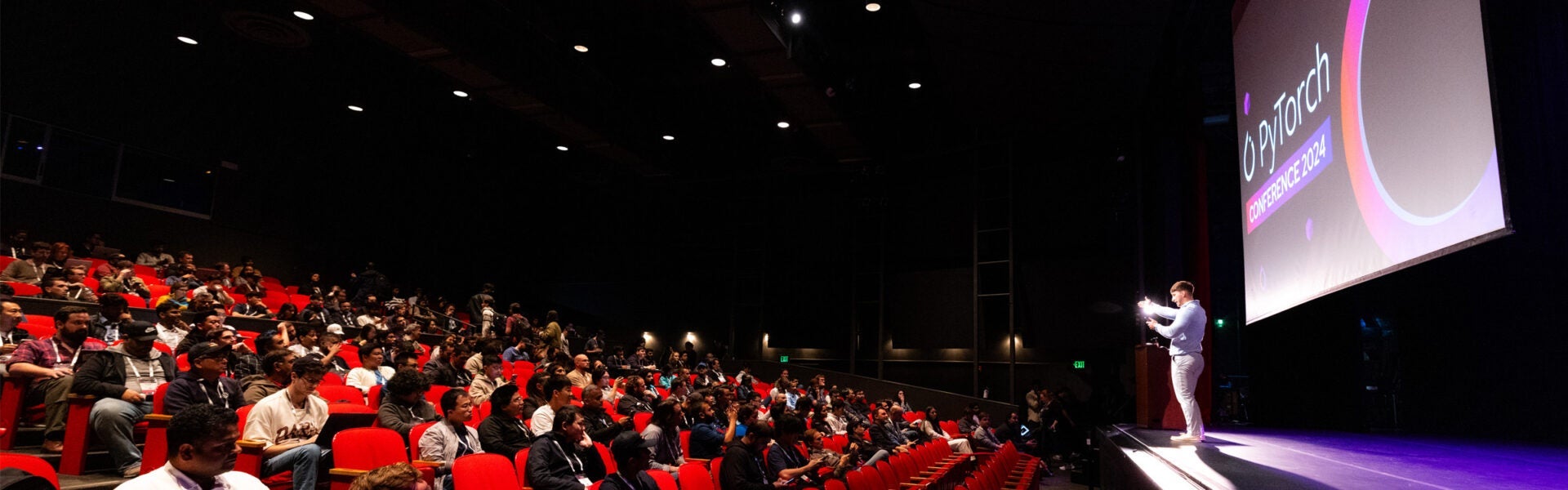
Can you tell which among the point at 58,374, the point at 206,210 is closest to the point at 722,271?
the point at 206,210

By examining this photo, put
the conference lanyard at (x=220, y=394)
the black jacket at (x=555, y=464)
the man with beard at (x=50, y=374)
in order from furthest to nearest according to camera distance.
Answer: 1. the man with beard at (x=50, y=374)
2. the conference lanyard at (x=220, y=394)
3. the black jacket at (x=555, y=464)

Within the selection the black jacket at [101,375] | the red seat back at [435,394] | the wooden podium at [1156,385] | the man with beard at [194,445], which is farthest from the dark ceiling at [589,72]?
the man with beard at [194,445]

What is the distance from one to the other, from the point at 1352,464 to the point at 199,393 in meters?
5.23

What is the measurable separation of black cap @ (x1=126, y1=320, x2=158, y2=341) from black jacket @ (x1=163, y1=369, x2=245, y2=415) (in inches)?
26.0

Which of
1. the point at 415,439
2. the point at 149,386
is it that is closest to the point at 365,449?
the point at 415,439

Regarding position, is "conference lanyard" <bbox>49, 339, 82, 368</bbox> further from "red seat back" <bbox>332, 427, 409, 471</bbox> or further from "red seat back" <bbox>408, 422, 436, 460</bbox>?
"red seat back" <bbox>408, 422, 436, 460</bbox>

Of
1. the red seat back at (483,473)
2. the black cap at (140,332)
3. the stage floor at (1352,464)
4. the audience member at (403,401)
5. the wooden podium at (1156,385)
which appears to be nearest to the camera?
the stage floor at (1352,464)

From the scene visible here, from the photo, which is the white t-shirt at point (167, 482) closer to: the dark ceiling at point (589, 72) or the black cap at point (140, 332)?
the black cap at point (140, 332)

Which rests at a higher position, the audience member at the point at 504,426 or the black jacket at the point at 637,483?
the audience member at the point at 504,426

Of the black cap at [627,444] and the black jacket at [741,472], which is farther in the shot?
the black jacket at [741,472]

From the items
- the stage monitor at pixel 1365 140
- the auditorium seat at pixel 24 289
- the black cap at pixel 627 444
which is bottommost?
the black cap at pixel 627 444

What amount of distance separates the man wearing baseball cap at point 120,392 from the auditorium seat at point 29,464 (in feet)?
5.23

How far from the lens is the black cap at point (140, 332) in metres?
4.46

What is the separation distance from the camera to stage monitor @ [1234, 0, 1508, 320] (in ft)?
7.66
